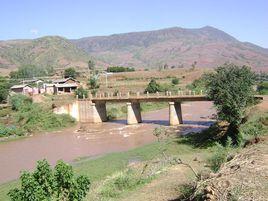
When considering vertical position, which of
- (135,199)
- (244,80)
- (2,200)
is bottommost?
(2,200)

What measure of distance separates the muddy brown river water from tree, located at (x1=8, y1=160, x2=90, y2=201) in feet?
61.3

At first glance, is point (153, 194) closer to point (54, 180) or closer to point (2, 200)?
point (54, 180)

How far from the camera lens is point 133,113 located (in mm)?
58031

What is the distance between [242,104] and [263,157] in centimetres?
Result: 2108

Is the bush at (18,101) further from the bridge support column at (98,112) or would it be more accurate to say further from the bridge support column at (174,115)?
the bridge support column at (174,115)

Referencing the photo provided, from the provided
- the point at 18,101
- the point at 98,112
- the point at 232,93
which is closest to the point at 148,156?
the point at 232,93

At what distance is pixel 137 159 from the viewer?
33.2 metres

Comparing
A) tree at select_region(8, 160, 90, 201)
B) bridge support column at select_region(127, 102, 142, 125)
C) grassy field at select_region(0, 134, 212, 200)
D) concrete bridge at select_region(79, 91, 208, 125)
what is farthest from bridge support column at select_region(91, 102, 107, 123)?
tree at select_region(8, 160, 90, 201)

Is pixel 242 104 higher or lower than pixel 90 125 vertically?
higher

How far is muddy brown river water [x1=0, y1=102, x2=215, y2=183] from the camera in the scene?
125ft

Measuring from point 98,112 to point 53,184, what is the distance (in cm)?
5051

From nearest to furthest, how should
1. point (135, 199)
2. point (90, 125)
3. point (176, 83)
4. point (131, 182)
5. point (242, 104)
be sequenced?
point (135, 199) → point (131, 182) → point (242, 104) → point (90, 125) → point (176, 83)

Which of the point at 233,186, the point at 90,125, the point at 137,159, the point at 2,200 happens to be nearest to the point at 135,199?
the point at 233,186

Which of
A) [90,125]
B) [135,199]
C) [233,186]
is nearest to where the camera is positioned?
[233,186]
